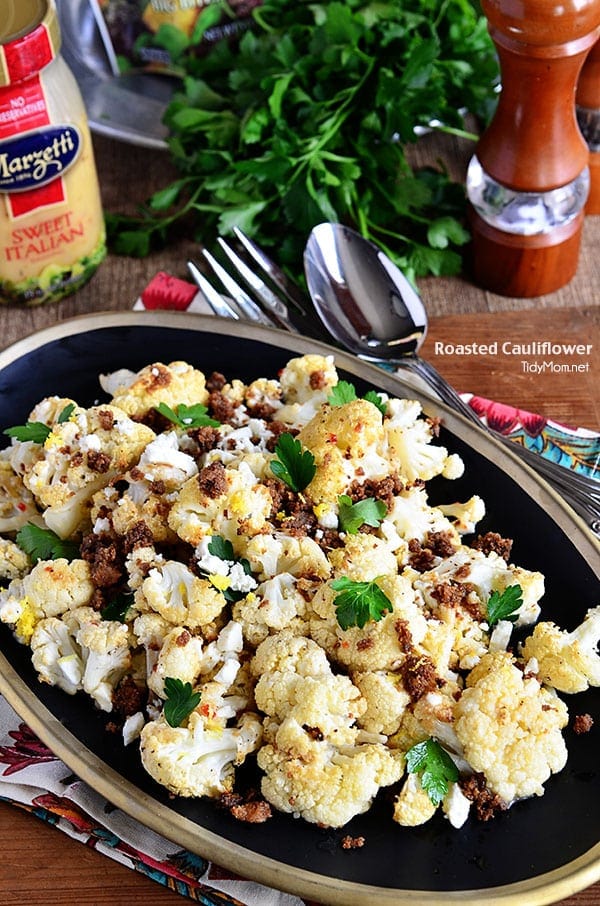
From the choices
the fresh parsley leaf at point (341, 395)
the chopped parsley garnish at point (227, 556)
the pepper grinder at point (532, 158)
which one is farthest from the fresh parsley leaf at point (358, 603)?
the pepper grinder at point (532, 158)

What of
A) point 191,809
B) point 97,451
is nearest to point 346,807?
point 191,809

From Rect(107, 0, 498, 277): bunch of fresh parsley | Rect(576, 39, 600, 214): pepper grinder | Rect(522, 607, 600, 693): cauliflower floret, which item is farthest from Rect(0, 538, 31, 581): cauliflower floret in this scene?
Rect(576, 39, 600, 214): pepper grinder

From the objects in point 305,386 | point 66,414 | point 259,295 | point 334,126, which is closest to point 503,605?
point 305,386

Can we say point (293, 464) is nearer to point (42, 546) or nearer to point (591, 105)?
point (42, 546)

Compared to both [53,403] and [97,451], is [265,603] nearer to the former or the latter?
[97,451]

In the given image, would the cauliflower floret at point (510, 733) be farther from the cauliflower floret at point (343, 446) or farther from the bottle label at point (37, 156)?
the bottle label at point (37, 156)

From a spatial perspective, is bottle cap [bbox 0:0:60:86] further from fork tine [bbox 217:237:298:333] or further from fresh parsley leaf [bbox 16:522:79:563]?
fresh parsley leaf [bbox 16:522:79:563]
